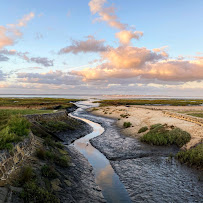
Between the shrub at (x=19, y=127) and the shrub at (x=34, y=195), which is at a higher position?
the shrub at (x=19, y=127)

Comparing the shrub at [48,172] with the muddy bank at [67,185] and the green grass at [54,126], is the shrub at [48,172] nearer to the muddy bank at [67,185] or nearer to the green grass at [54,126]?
the muddy bank at [67,185]

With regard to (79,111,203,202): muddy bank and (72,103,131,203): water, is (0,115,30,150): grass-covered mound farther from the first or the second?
(79,111,203,202): muddy bank

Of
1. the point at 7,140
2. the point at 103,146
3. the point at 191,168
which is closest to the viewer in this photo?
the point at 7,140

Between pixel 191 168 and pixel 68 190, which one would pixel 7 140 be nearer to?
pixel 68 190

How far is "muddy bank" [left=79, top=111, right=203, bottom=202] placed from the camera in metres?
10.7

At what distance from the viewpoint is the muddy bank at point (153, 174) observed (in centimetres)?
1070

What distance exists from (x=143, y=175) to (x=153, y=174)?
0.85m

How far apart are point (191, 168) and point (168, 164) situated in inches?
76.3

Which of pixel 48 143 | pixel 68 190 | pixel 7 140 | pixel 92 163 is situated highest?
pixel 7 140

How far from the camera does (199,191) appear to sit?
11.1 m

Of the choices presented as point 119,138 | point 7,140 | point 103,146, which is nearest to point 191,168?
point 103,146

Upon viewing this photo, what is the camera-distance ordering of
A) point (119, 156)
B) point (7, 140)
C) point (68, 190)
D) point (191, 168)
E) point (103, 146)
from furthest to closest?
point (103, 146) < point (119, 156) < point (191, 168) < point (7, 140) < point (68, 190)

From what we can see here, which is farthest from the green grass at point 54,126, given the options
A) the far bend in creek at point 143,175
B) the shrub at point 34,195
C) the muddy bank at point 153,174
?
the shrub at point 34,195

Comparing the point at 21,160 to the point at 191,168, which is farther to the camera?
the point at 191,168
